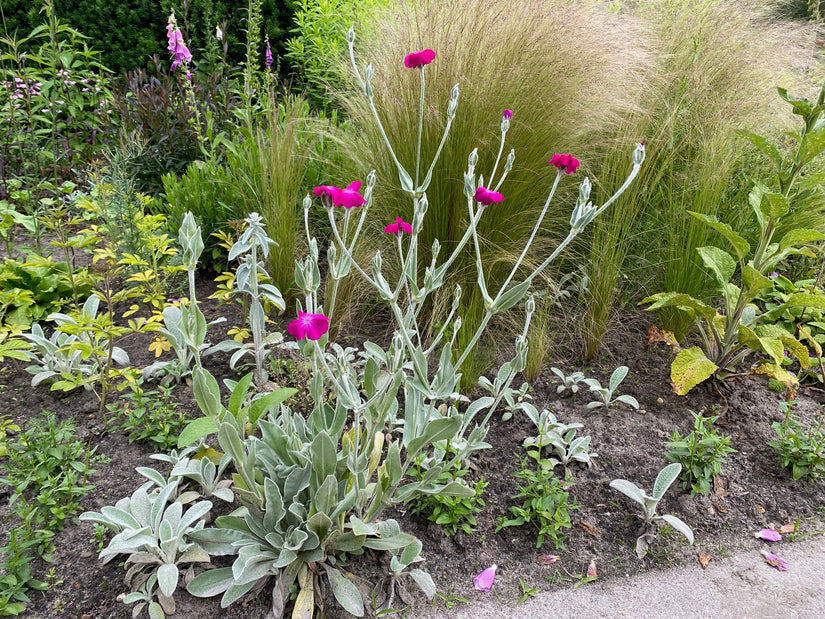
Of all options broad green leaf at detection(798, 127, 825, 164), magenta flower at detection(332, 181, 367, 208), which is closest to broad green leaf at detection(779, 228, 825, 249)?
broad green leaf at detection(798, 127, 825, 164)

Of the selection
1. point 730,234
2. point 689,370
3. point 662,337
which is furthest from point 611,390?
point 730,234

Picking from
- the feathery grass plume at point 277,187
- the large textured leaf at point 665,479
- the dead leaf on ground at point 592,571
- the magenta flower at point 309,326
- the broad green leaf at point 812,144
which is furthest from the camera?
the feathery grass plume at point 277,187

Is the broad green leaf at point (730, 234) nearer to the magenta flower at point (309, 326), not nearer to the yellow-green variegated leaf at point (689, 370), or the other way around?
the yellow-green variegated leaf at point (689, 370)

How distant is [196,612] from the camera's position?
4.61 feet

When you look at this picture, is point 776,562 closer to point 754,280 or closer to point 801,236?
point 754,280

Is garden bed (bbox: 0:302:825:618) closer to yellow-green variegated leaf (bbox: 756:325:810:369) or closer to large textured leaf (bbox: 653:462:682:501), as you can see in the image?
large textured leaf (bbox: 653:462:682:501)

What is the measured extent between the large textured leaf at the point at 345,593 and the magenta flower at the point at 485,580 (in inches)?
12.5

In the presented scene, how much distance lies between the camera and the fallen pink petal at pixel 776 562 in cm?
169

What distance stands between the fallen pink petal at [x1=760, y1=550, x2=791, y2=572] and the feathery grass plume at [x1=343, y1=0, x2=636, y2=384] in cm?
123

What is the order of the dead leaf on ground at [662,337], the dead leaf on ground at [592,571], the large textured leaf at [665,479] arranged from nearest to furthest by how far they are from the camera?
the dead leaf on ground at [592,571], the large textured leaf at [665,479], the dead leaf on ground at [662,337]

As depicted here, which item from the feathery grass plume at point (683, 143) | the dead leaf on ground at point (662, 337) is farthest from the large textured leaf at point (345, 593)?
A: the dead leaf on ground at point (662, 337)

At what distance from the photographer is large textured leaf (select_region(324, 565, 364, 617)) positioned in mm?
1361

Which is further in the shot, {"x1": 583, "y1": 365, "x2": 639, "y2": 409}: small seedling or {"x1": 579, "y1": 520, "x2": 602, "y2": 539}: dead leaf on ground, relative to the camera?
{"x1": 583, "y1": 365, "x2": 639, "y2": 409}: small seedling

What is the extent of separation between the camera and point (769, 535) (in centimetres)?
178
